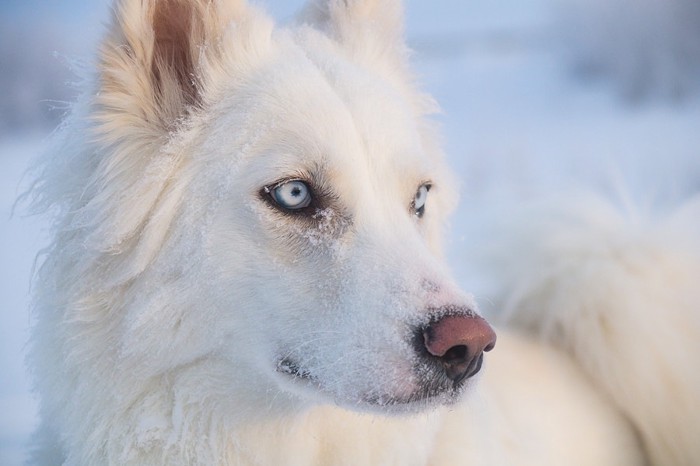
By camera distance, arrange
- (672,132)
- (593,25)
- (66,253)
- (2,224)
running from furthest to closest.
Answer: (593,25) → (672,132) → (2,224) → (66,253)

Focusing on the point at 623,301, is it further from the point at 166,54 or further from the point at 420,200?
the point at 166,54

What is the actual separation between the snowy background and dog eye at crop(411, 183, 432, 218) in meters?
3.07

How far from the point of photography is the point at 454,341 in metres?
1.83

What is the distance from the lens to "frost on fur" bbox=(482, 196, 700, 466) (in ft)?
10.9

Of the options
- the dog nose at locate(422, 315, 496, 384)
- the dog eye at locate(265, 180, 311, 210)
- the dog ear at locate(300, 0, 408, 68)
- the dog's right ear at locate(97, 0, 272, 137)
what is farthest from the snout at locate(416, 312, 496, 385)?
the dog ear at locate(300, 0, 408, 68)

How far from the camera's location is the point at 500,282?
11.7 ft

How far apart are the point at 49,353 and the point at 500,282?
203 cm

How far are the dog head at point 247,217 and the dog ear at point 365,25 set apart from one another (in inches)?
16.4

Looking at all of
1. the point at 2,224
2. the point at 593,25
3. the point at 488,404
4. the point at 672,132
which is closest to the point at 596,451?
the point at 488,404

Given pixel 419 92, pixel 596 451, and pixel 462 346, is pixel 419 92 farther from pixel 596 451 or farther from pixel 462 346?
pixel 596 451

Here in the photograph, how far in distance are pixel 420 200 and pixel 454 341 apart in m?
0.73

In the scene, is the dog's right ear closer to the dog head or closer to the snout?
the dog head

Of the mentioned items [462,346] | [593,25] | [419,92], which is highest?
[593,25]

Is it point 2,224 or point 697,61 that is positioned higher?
point 697,61
